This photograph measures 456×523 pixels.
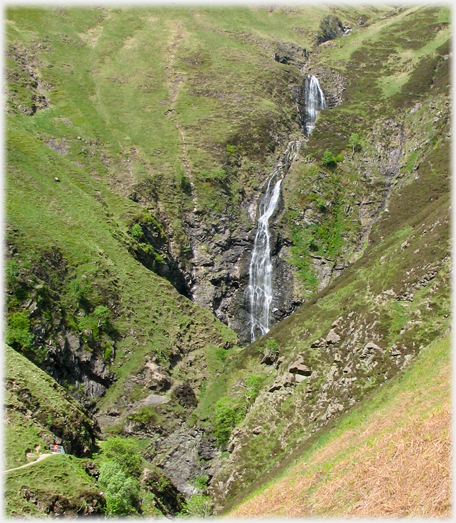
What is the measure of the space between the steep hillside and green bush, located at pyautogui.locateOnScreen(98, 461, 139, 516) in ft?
0.44

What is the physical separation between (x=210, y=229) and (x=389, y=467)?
69.9 meters

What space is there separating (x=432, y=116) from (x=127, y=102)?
58784 millimetres

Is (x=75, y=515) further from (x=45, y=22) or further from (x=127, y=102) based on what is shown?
(x=45, y=22)

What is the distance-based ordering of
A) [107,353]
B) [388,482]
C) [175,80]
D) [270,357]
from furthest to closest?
1. [175,80]
2. [107,353]
3. [270,357]
4. [388,482]

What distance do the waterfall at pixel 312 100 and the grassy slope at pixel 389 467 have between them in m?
93.5

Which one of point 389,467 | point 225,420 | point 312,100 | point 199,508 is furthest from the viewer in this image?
point 312,100

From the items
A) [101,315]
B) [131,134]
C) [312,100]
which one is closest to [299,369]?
[101,315]

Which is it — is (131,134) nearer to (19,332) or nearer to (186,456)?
(19,332)

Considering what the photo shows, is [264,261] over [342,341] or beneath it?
over

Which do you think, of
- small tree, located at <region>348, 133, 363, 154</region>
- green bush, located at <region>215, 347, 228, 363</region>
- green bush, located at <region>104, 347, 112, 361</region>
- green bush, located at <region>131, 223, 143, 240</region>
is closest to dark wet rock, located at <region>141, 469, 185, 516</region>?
green bush, located at <region>104, 347, 112, 361</region>

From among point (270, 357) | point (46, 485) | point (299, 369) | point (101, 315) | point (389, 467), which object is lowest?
point (270, 357)

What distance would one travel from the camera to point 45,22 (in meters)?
117

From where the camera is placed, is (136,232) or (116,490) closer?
(116,490)

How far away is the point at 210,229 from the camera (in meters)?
86.0
